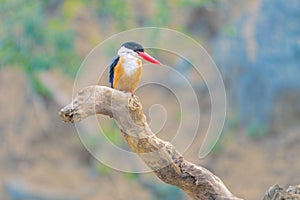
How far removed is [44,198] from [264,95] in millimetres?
2395

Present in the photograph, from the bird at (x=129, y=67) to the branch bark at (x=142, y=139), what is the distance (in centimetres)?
12

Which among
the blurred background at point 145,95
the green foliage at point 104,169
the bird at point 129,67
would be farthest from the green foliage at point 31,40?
the bird at point 129,67

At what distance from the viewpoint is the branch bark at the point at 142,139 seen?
2.64 m

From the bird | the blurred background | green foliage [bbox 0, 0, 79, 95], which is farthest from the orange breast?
green foliage [bbox 0, 0, 79, 95]

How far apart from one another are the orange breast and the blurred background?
227 centimetres

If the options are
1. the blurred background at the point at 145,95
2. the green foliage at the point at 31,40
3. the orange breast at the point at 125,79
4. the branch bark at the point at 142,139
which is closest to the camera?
the branch bark at the point at 142,139

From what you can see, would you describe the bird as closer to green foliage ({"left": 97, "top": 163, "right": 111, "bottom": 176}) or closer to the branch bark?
the branch bark

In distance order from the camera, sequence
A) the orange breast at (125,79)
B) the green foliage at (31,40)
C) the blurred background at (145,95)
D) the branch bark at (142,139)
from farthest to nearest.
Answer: the blurred background at (145,95) → the green foliage at (31,40) → the orange breast at (125,79) → the branch bark at (142,139)

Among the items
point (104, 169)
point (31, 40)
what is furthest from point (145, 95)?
point (31, 40)

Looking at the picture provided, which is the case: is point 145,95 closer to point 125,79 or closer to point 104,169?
point 104,169

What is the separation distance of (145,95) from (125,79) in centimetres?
486

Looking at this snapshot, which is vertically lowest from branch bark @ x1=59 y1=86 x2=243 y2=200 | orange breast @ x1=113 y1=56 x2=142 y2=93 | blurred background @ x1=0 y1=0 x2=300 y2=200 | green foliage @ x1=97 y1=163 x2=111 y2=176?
branch bark @ x1=59 y1=86 x2=243 y2=200

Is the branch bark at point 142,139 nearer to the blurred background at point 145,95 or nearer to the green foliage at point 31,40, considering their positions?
the blurred background at point 145,95

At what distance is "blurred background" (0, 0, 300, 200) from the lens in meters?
5.79
